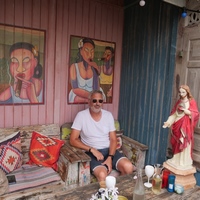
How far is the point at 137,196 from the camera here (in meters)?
1.45

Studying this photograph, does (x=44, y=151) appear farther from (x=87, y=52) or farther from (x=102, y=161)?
(x=87, y=52)

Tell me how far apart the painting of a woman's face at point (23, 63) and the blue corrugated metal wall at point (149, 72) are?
1.27 meters

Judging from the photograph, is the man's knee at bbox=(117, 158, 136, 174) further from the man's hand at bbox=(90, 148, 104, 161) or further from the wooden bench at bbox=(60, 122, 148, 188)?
the man's hand at bbox=(90, 148, 104, 161)

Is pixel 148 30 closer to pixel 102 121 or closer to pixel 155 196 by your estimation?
pixel 102 121

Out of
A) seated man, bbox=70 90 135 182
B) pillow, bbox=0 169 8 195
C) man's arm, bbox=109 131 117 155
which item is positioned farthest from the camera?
man's arm, bbox=109 131 117 155

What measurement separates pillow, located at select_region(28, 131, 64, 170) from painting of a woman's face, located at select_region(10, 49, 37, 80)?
732 millimetres

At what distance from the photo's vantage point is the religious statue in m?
1.76

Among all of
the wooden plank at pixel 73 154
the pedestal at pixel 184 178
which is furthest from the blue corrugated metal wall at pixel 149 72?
the wooden plank at pixel 73 154

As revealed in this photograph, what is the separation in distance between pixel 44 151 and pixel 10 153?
1.15 ft

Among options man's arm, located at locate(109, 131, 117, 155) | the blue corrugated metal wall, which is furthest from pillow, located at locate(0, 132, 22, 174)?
the blue corrugated metal wall

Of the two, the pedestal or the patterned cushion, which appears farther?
the patterned cushion

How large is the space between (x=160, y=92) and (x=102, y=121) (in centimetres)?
76

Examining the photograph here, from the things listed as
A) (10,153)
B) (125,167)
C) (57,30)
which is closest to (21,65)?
(57,30)

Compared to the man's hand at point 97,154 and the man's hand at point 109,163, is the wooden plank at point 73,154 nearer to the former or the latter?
the man's hand at point 97,154
